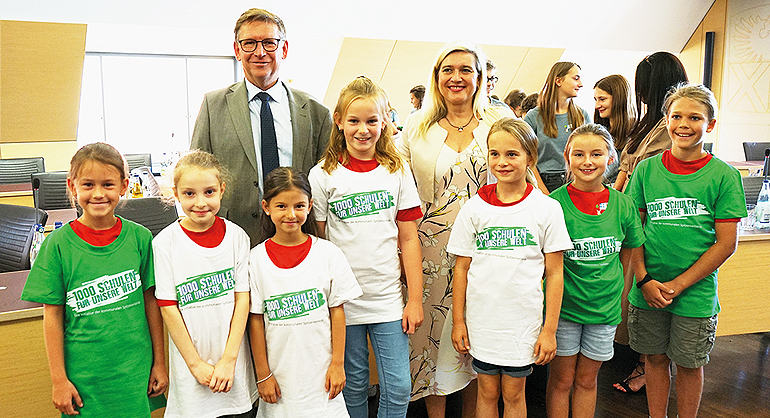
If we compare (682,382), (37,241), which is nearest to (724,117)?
(682,382)

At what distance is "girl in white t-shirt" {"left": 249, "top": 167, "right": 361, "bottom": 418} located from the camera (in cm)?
177

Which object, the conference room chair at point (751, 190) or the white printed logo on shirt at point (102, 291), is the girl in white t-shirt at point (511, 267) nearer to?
the white printed logo on shirt at point (102, 291)

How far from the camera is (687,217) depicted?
2148mm

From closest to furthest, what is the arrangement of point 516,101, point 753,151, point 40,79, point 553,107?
point 553,107
point 516,101
point 753,151
point 40,79

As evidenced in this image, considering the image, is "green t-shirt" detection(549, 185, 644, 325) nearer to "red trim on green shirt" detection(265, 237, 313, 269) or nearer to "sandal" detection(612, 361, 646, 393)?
"red trim on green shirt" detection(265, 237, 313, 269)

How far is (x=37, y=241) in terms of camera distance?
8.29ft

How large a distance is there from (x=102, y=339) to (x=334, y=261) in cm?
67

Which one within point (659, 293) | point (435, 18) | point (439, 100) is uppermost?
point (435, 18)

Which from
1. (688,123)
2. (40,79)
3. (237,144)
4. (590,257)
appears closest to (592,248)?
(590,257)

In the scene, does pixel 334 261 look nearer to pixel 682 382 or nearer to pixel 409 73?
pixel 682 382

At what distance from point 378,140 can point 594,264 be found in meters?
0.86

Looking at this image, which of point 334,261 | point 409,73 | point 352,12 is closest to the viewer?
point 334,261

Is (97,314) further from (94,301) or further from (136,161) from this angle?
(136,161)

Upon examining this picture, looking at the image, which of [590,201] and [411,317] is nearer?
[411,317]
